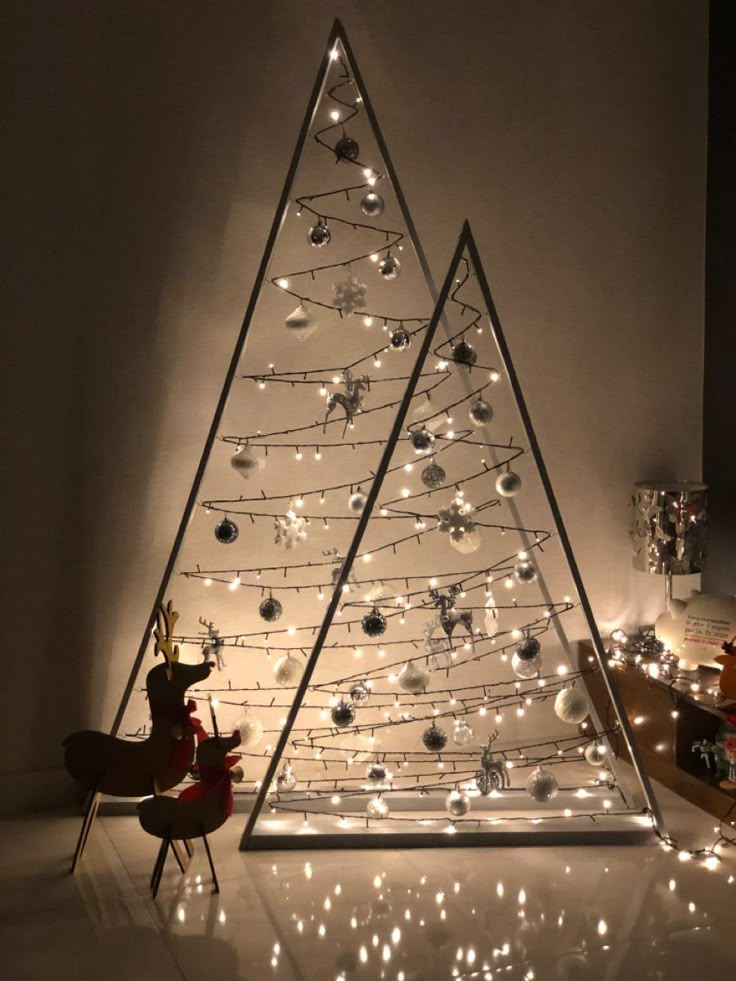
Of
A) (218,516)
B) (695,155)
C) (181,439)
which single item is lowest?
(218,516)

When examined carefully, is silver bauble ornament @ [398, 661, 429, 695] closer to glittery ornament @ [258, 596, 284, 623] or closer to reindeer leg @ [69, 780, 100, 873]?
glittery ornament @ [258, 596, 284, 623]

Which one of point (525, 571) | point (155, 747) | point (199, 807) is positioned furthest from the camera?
point (525, 571)

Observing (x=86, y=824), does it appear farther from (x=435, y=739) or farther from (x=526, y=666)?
(x=526, y=666)

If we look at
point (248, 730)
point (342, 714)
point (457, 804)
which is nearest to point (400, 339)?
point (342, 714)

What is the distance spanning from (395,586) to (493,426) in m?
0.59

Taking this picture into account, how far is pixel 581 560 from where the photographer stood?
11.8ft

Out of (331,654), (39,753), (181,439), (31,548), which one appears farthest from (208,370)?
(39,753)

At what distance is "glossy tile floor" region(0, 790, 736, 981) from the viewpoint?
225 cm

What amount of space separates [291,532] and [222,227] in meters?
0.90

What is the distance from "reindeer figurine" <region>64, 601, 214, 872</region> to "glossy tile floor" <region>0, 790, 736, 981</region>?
0.72 ft

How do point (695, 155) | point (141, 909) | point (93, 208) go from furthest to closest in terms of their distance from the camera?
point (695, 155), point (93, 208), point (141, 909)

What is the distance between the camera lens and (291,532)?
3.01 meters

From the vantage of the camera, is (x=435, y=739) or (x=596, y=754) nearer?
(x=435, y=739)

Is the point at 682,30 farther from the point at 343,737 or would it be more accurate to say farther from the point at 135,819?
the point at 135,819
